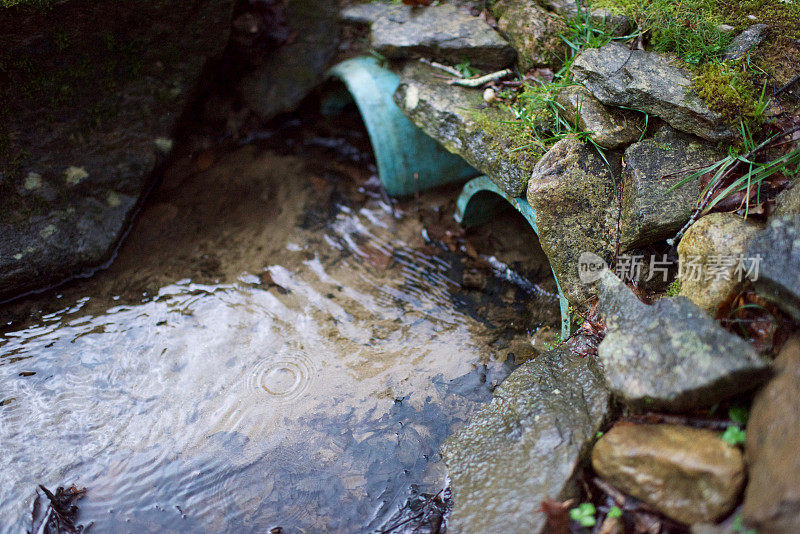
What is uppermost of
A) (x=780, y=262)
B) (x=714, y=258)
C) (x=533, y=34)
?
(x=533, y=34)

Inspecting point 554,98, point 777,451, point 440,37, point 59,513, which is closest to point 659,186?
point 554,98

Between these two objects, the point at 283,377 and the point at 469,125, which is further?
the point at 469,125

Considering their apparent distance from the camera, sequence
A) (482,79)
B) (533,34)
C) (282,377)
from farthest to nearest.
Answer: (482,79) < (533,34) < (282,377)

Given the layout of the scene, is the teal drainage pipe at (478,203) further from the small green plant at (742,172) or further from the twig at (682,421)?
the twig at (682,421)

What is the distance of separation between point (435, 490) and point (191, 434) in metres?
1.33

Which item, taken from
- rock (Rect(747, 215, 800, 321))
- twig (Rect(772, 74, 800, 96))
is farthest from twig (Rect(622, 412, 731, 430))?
twig (Rect(772, 74, 800, 96))

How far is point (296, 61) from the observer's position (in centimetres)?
469

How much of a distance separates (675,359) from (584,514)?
0.68 metres

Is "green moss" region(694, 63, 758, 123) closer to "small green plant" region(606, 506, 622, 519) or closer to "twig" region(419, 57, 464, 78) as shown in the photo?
"twig" region(419, 57, 464, 78)

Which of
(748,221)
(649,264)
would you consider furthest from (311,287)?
(748,221)

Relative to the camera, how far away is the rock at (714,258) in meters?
2.10

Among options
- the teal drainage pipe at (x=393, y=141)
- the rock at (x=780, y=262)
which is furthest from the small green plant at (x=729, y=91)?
the teal drainage pipe at (x=393, y=141)

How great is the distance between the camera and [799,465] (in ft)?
4.82

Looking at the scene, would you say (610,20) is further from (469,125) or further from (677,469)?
(677,469)
